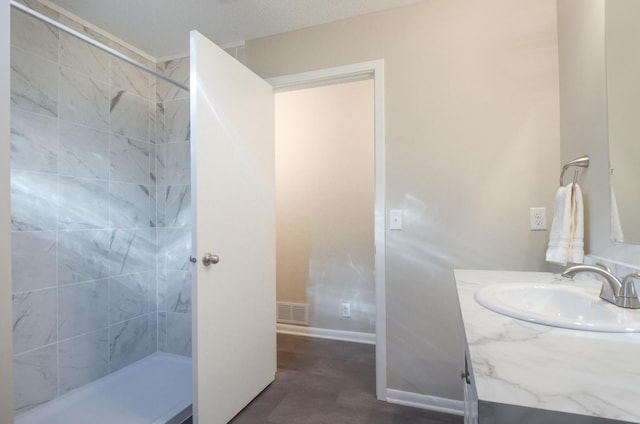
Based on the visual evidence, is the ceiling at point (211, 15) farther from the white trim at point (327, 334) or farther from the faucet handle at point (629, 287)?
the white trim at point (327, 334)

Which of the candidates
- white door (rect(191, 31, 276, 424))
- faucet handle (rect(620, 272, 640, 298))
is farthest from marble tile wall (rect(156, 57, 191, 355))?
faucet handle (rect(620, 272, 640, 298))

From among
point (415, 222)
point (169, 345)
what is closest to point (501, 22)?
point (415, 222)

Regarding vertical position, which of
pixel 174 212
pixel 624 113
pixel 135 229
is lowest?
pixel 135 229

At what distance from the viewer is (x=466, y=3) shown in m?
1.63

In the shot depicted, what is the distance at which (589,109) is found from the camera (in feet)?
3.95

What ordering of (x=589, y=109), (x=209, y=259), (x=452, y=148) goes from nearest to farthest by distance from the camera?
(x=589, y=109), (x=209, y=259), (x=452, y=148)

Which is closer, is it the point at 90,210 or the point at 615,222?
the point at 615,222

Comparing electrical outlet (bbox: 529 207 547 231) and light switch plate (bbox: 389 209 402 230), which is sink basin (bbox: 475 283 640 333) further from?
light switch plate (bbox: 389 209 402 230)

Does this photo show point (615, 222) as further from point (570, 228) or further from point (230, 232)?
point (230, 232)

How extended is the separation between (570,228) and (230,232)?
1.55 meters

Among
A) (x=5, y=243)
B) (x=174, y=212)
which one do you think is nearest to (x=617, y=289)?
(x=5, y=243)

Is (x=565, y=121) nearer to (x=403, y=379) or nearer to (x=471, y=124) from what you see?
(x=471, y=124)

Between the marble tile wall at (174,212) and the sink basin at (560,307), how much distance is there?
199 cm

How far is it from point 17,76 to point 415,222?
7.37 feet
